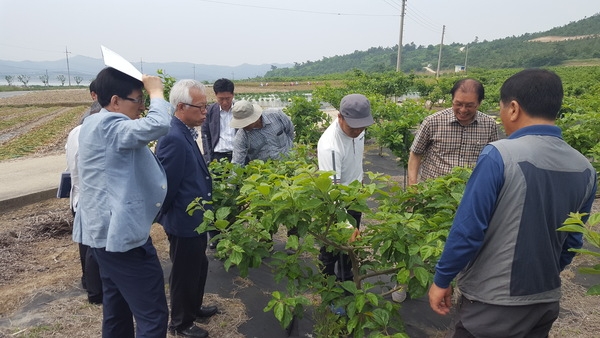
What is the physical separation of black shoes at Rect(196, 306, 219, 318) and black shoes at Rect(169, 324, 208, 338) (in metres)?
0.22

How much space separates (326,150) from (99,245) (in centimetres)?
149

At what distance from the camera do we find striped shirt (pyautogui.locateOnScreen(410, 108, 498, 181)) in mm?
3098

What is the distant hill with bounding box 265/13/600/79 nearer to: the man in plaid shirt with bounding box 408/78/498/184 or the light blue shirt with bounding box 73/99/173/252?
the man in plaid shirt with bounding box 408/78/498/184

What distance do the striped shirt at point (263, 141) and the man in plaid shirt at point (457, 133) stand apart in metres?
1.29

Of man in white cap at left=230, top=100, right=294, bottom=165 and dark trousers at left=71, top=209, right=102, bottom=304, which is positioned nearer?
dark trousers at left=71, top=209, right=102, bottom=304

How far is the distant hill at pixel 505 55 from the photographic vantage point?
5866 centimetres

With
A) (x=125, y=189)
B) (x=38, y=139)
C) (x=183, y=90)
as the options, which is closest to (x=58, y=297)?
(x=125, y=189)

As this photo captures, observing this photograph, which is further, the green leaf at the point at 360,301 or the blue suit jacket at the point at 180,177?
the blue suit jacket at the point at 180,177

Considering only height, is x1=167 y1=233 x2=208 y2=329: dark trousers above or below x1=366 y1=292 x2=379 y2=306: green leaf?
below

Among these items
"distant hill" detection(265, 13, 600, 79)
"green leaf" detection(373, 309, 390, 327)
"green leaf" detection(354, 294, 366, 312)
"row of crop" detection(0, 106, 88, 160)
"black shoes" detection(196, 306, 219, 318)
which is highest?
"distant hill" detection(265, 13, 600, 79)

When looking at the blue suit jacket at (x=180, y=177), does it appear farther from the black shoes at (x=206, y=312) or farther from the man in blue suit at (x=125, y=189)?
the black shoes at (x=206, y=312)

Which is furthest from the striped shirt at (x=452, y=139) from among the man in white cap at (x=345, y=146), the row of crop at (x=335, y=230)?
the row of crop at (x=335, y=230)

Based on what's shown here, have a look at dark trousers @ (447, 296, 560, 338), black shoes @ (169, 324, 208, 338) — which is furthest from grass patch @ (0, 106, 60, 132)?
dark trousers @ (447, 296, 560, 338)

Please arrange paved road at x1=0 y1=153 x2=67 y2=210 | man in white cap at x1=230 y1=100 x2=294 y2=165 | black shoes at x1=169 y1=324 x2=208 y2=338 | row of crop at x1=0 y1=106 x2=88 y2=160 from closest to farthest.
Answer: black shoes at x1=169 y1=324 x2=208 y2=338 → man in white cap at x1=230 y1=100 x2=294 y2=165 → paved road at x1=0 y1=153 x2=67 y2=210 → row of crop at x1=0 y1=106 x2=88 y2=160
